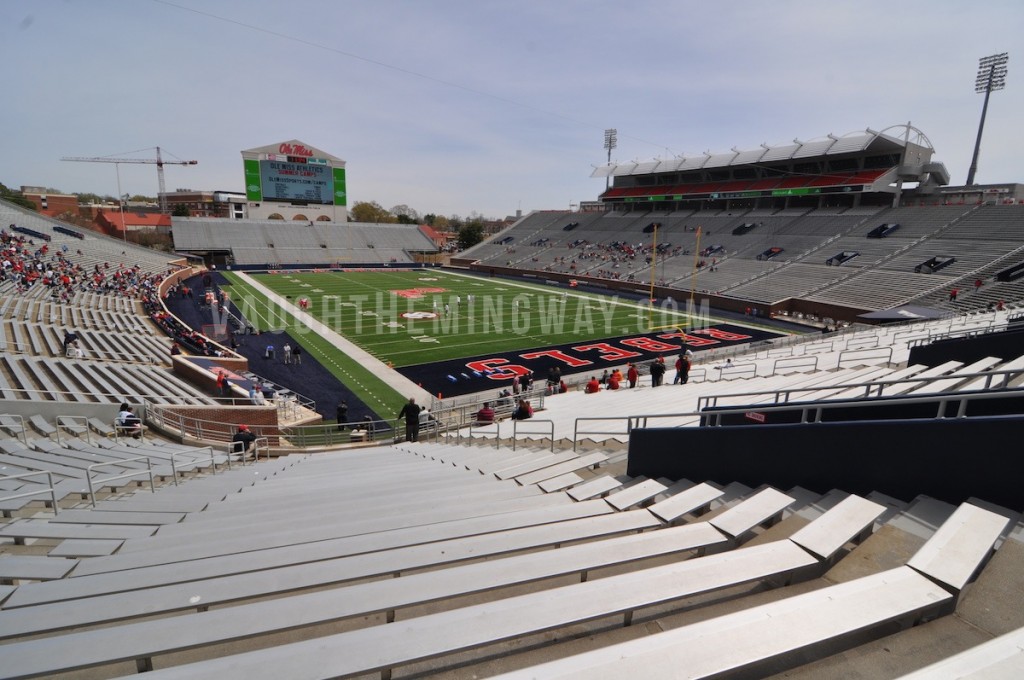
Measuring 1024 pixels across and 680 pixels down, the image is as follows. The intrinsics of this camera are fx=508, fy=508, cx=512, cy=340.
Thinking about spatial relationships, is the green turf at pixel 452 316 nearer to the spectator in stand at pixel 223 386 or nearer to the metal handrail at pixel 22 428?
the spectator in stand at pixel 223 386

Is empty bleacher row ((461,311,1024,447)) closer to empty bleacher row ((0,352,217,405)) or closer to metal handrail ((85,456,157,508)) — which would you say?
metal handrail ((85,456,157,508))

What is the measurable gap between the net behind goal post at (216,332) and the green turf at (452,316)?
1.98 metres

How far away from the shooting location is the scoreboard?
6519 cm

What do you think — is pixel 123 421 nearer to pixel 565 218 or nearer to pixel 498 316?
pixel 498 316

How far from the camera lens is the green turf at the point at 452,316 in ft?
85.4

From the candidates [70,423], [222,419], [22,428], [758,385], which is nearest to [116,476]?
[22,428]

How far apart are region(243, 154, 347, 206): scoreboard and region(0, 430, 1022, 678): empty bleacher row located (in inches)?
2799

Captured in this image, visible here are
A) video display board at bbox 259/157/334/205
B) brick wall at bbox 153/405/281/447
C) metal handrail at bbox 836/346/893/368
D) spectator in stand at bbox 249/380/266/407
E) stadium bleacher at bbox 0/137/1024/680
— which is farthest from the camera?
video display board at bbox 259/157/334/205

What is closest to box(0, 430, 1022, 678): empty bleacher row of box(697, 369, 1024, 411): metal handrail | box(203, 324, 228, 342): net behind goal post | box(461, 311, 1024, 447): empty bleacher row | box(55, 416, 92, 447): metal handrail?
box(697, 369, 1024, 411): metal handrail

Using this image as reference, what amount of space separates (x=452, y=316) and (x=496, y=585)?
3086 cm

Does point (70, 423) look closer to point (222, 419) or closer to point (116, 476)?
point (222, 419)

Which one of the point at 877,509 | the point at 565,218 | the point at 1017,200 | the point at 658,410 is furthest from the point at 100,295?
the point at 1017,200

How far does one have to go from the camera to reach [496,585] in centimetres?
246

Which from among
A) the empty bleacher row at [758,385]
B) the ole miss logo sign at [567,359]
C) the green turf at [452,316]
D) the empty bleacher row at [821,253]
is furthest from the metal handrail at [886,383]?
the empty bleacher row at [821,253]
